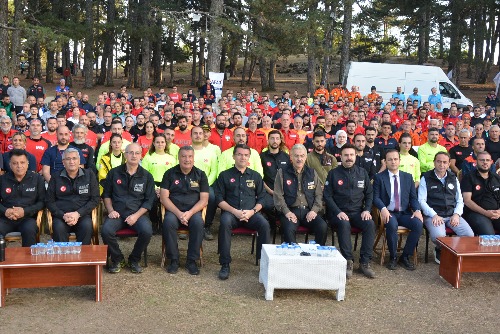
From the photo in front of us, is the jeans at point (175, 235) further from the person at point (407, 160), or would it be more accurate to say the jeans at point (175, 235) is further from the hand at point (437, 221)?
the person at point (407, 160)

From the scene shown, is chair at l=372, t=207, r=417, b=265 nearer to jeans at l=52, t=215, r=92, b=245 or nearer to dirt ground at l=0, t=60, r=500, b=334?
dirt ground at l=0, t=60, r=500, b=334

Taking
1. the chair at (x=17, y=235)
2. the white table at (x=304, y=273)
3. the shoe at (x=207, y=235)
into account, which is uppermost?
the chair at (x=17, y=235)

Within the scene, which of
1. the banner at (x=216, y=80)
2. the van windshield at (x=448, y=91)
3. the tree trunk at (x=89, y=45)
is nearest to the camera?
the banner at (x=216, y=80)

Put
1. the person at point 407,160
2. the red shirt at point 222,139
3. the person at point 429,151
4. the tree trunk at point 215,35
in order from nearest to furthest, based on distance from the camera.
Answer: the person at point 407,160 → the person at point 429,151 → the red shirt at point 222,139 → the tree trunk at point 215,35

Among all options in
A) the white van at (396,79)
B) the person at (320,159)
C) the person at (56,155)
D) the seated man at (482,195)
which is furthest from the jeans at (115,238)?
the white van at (396,79)

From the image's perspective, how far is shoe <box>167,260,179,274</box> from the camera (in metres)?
6.09

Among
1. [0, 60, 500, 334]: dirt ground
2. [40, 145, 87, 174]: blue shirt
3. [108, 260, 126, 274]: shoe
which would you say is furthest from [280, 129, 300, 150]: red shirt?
[108, 260, 126, 274]: shoe

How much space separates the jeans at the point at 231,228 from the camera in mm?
6090

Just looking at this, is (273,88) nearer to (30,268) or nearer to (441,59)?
(441,59)

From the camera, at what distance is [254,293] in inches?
221

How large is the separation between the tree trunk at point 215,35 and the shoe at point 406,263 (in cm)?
1523

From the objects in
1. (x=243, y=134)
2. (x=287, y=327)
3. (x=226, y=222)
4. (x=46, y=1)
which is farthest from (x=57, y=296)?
(x=46, y=1)

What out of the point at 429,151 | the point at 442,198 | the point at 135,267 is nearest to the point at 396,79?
the point at 429,151

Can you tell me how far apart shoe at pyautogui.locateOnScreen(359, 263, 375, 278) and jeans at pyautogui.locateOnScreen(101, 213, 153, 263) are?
2.47 metres
